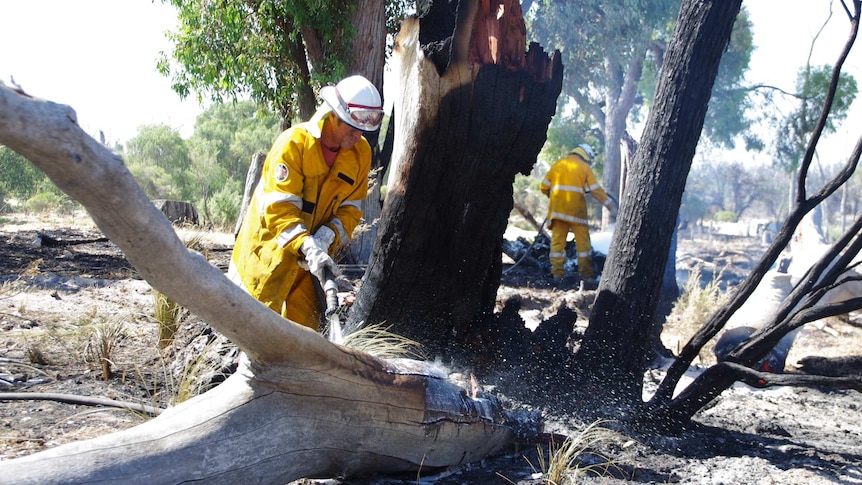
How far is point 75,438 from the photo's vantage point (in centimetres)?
298

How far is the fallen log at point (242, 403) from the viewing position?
5.72 feet

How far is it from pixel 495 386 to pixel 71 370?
8.25 feet

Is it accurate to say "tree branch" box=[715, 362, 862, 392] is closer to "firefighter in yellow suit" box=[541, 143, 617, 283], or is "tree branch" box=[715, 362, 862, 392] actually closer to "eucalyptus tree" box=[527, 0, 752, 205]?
"firefighter in yellow suit" box=[541, 143, 617, 283]

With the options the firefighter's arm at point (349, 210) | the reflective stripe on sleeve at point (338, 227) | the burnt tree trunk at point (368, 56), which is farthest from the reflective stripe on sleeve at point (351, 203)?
the burnt tree trunk at point (368, 56)

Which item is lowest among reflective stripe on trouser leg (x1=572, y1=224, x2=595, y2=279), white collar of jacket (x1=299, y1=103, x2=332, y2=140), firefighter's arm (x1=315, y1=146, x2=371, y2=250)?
reflective stripe on trouser leg (x1=572, y1=224, x2=595, y2=279)

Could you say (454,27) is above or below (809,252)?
above

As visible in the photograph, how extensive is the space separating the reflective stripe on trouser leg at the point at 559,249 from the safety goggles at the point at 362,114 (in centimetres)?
617

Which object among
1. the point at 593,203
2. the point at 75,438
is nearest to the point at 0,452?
the point at 75,438

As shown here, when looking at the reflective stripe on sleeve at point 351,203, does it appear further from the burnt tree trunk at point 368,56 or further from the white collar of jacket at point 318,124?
the burnt tree trunk at point 368,56

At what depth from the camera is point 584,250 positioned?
9.41 metres

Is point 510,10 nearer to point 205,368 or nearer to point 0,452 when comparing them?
point 205,368

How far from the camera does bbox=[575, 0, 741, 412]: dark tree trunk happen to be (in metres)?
3.99

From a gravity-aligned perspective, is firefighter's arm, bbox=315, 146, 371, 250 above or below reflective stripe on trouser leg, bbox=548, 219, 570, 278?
above

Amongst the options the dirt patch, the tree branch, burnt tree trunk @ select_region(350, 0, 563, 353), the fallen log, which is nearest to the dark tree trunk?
the dirt patch
